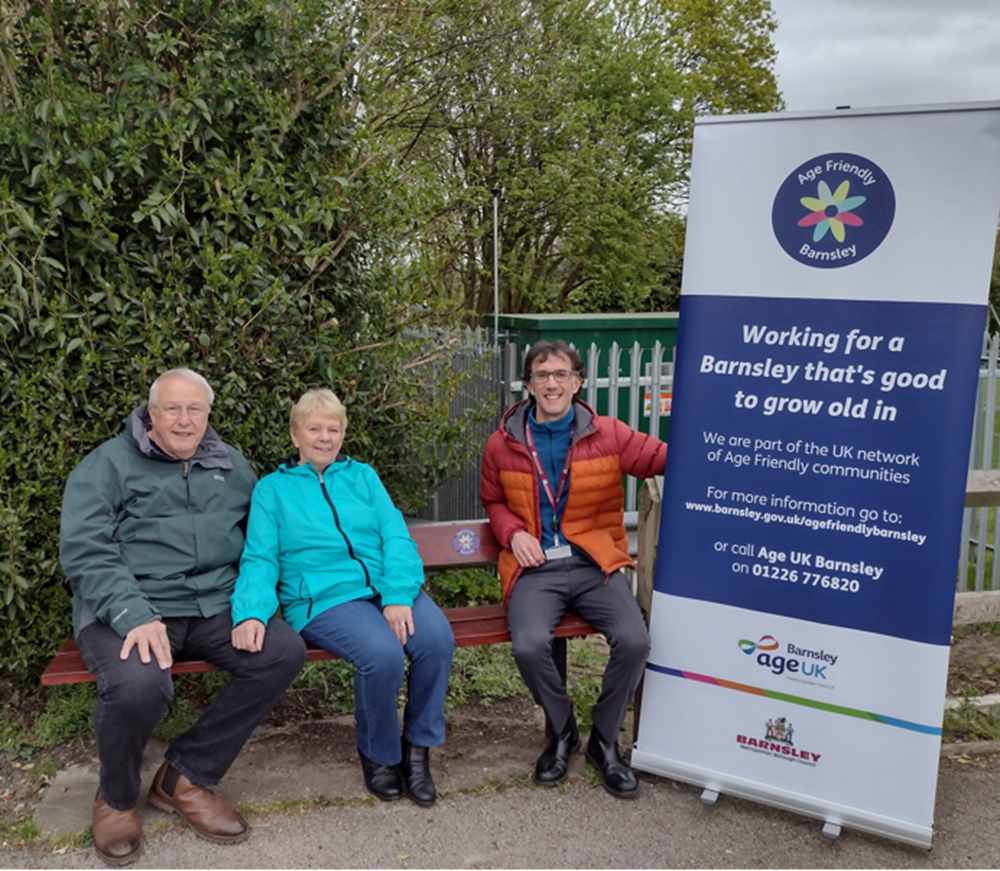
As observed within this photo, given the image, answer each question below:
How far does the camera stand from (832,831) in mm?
3168

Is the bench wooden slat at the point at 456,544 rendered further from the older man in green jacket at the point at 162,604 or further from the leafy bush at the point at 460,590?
the leafy bush at the point at 460,590

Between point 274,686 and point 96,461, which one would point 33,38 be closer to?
point 96,461

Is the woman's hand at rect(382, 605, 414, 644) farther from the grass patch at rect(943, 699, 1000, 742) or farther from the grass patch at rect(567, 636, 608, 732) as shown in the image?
the grass patch at rect(943, 699, 1000, 742)

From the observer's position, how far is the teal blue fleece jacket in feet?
11.0

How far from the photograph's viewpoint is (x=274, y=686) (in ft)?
10.4

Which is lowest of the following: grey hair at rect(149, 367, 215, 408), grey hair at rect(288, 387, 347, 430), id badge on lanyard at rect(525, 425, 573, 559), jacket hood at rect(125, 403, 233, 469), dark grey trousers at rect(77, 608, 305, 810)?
dark grey trousers at rect(77, 608, 305, 810)

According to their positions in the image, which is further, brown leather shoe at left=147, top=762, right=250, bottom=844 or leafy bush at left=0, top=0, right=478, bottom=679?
leafy bush at left=0, top=0, right=478, bottom=679

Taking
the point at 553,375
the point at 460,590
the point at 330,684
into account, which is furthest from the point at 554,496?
the point at 460,590

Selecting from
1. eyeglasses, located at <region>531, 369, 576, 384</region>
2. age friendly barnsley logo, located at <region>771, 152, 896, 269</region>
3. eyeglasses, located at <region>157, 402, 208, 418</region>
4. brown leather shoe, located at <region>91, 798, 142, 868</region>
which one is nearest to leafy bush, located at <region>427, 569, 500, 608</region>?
eyeglasses, located at <region>531, 369, 576, 384</region>

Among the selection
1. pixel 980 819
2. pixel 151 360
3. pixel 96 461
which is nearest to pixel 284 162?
pixel 151 360

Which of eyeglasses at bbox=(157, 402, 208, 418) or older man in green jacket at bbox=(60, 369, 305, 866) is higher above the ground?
eyeglasses at bbox=(157, 402, 208, 418)

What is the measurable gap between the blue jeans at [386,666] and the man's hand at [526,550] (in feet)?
1.22

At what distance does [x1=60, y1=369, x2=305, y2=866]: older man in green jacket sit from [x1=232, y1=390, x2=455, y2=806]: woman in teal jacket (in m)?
0.13

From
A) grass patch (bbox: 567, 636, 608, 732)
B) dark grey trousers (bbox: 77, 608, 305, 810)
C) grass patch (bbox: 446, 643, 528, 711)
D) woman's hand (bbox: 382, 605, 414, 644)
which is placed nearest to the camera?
dark grey trousers (bbox: 77, 608, 305, 810)
